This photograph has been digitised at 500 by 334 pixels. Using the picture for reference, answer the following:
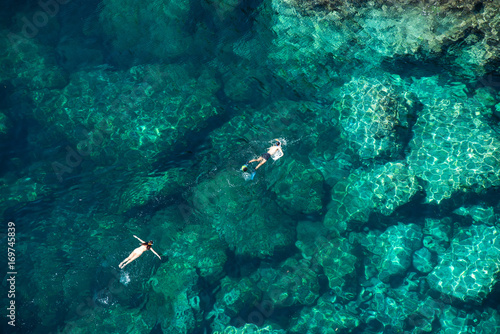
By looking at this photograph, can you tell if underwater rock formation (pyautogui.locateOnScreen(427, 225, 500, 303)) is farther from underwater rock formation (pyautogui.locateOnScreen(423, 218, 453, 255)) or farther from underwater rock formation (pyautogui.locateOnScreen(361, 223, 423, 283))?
underwater rock formation (pyautogui.locateOnScreen(361, 223, 423, 283))

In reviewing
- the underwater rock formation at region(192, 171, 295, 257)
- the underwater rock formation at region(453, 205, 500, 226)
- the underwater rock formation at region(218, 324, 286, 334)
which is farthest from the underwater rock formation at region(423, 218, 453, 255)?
the underwater rock formation at region(218, 324, 286, 334)

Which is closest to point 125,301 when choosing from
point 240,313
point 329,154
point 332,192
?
point 240,313

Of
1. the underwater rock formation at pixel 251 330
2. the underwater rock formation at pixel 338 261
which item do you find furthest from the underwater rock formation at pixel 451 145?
the underwater rock formation at pixel 251 330

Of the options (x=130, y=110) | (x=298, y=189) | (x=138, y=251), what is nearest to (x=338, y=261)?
(x=298, y=189)

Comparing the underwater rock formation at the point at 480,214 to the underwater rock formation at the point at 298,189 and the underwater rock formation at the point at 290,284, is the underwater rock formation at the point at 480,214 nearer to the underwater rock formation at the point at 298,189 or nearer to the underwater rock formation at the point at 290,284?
the underwater rock formation at the point at 298,189

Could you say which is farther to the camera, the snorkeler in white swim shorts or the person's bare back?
the snorkeler in white swim shorts

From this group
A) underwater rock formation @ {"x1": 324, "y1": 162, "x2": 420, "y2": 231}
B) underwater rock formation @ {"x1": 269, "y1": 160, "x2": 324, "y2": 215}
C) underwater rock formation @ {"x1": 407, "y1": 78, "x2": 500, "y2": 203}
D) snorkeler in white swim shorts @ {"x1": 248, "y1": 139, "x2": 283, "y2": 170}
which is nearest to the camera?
underwater rock formation @ {"x1": 407, "y1": 78, "x2": 500, "y2": 203}

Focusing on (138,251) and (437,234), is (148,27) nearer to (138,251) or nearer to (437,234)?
(138,251)
